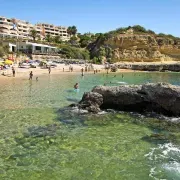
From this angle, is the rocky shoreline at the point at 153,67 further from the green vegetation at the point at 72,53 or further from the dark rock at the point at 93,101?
the dark rock at the point at 93,101

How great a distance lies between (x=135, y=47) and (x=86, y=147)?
123m

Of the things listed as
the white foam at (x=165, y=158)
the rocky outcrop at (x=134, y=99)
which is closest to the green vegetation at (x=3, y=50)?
the rocky outcrop at (x=134, y=99)

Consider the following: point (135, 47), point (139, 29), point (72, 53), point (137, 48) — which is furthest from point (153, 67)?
point (139, 29)

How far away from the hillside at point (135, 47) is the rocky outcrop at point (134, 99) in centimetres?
10432

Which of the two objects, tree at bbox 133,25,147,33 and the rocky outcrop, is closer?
the rocky outcrop

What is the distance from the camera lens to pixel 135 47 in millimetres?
134250

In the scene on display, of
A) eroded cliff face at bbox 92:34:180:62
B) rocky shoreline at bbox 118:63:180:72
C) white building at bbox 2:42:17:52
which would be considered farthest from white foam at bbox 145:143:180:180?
eroded cliff face at bbox 92:34:180:62

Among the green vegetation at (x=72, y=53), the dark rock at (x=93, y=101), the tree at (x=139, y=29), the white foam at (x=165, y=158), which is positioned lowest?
the white foam at (x=165, y=158)

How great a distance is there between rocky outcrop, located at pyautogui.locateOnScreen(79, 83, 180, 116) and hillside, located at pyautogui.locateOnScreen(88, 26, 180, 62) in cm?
10432

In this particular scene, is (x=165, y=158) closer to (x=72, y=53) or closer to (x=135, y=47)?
(x=72, y=53)

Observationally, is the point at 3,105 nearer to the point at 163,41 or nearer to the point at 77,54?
the point at 77,54

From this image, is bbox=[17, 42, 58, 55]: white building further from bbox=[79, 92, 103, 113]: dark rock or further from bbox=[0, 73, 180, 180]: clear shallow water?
bbox=[0, 73, 180, 180]: clear shallow water

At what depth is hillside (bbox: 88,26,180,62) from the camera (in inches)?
5231

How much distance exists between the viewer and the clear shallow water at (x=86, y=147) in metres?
12.4
